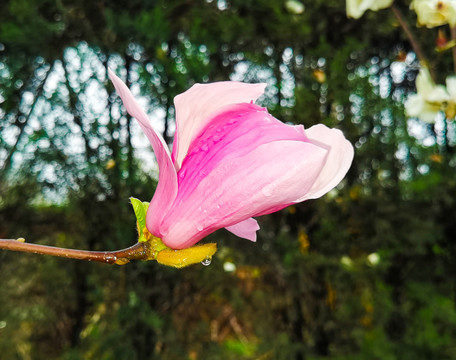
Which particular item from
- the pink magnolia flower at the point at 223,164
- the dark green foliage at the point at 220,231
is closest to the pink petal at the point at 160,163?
the pink magnolia flower at the point at 223,164

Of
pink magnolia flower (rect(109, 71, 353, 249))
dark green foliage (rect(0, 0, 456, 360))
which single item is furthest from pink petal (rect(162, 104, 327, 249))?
dark green foliage (rect(0, 0, 456, 360))

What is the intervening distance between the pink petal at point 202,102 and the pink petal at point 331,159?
0.20 feet

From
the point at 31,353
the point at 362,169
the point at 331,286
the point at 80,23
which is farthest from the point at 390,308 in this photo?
the point at 80,23

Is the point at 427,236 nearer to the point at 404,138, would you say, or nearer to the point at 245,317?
the point at 404,138

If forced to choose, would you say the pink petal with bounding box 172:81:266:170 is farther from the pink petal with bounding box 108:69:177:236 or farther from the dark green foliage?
→ the dark green foliage

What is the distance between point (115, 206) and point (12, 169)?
1.03 feet

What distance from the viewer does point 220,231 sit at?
1.63 m

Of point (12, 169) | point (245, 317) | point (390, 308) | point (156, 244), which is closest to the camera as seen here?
point (156, 244)

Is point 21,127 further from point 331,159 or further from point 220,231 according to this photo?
point 331,159

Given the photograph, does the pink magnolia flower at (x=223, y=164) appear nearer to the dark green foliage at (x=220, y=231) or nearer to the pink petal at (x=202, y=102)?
the pink petal at (x=202, y=102)

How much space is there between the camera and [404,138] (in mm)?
1933

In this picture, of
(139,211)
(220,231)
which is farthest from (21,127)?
(139,211)

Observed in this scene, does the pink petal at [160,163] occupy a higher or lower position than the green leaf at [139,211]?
higher

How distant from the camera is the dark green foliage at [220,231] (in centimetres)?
152
